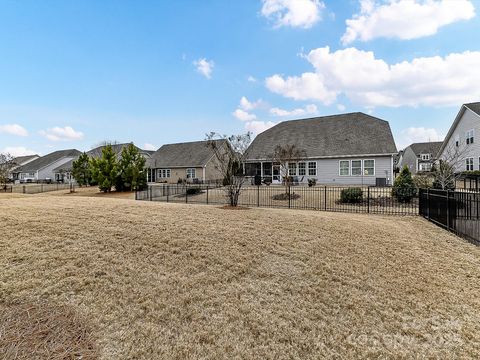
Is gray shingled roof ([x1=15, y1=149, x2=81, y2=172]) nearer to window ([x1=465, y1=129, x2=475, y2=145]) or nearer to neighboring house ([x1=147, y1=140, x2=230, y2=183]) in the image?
neighboring house ([x1=147, y1=140, x2=230, y2=183])

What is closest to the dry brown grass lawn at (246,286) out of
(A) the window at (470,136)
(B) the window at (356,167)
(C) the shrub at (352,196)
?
(C) the shrub at (352,196)

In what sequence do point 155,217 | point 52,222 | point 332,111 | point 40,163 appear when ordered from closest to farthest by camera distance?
point 52,222
point 155,217
point 332,111
point 40,163

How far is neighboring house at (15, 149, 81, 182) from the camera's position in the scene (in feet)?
180

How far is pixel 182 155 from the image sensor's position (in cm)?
3800

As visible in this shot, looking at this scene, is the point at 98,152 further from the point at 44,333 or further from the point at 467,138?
the point at 467,138

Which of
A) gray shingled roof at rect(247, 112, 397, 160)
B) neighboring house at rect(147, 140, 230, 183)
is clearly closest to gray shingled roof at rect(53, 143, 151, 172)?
neighboring house at rect(147, 140, 230, 183)

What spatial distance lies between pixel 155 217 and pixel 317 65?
14.4 metres

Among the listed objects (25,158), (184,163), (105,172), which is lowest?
(105,172)

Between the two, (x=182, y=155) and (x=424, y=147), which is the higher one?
(x=424, y=147)

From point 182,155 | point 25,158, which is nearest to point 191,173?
point 182,155

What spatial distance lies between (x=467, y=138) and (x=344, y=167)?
13171 millimetres

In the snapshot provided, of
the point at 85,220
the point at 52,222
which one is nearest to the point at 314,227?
the point at 85,220

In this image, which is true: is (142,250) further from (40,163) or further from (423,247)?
(40,163)

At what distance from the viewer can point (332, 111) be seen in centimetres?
3012
